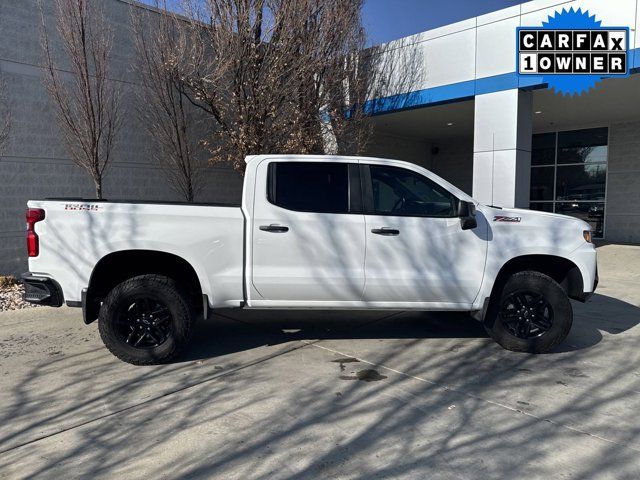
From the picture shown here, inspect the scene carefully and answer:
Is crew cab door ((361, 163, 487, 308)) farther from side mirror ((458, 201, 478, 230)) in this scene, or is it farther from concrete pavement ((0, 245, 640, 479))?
concrete pavement ((0, 245, 640, 479))

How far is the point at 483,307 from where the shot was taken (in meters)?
5.15

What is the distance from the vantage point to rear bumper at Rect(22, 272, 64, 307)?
4.75 meters

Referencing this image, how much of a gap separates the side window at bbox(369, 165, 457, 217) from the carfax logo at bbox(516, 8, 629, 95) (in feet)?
22.0

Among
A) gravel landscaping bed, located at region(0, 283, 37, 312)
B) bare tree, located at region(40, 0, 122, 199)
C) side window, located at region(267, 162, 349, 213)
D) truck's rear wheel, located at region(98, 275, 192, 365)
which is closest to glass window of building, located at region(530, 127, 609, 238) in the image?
side window, located at region(267, 162, 349, 213)

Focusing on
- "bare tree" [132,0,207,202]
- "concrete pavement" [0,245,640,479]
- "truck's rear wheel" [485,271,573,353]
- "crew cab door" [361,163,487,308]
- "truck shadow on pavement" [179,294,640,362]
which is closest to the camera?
"concrete pavement" [0,245,640,479]

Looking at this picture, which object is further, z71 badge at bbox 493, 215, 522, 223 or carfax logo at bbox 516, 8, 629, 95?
carfax logo at bbox 516, 8, 629, 95

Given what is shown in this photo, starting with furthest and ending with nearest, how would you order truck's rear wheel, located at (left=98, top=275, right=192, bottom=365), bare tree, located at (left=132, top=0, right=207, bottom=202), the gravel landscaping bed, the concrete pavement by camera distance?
bare tree, located at (left=132, top=0, right=207, bottom=202), the gravel landscaping bed, truck's rear wheel, located at (left=98, top=275, right=192, bottom=365), the concrete pavement

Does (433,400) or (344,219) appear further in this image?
(344,219)

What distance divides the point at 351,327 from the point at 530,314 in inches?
85.4

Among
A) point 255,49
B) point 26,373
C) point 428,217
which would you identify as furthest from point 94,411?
point 255,49

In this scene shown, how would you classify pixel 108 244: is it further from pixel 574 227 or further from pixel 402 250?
pixel 574 227

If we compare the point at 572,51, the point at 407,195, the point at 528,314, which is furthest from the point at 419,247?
the point at 572,51

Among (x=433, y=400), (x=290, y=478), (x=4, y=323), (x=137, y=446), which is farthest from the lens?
(x=4, y=323)

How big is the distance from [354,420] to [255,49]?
8.03 m
